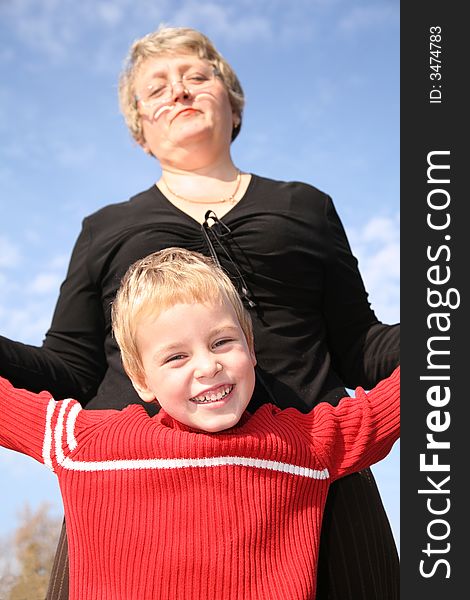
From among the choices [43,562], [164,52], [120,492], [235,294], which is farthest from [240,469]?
[43,562]

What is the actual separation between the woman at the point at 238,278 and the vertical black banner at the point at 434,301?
20 cm

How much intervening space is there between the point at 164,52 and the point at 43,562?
2.32 metres

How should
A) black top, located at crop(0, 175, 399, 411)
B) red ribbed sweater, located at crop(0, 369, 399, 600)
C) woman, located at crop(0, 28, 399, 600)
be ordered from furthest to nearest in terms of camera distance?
black top, located at crop(0, 175, 399, 411), woman, located at crop(0, 28, 399, 600), red ribbed sweater, located at crop(0, 369, 399, 600)

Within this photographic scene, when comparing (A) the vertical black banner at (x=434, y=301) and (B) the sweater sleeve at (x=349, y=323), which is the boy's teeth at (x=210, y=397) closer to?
(A) the vertical black banner at (x=434, y=301)

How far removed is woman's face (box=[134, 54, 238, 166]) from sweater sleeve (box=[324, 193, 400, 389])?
0.38 meters

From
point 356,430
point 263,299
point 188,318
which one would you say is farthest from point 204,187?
point 356,430

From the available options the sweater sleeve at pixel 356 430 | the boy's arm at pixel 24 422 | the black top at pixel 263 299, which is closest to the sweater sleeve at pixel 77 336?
the black top at pixel 263 299

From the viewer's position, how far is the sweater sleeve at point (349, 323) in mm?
2021

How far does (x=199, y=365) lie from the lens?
1539 millimetres

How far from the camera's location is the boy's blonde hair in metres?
1.59

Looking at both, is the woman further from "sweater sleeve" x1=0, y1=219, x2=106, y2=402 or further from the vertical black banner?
the vertical black banner

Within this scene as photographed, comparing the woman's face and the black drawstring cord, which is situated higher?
the woman's face

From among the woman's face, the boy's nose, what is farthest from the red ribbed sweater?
the woman's face

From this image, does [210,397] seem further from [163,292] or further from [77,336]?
[77,336]
